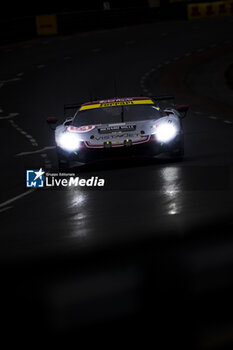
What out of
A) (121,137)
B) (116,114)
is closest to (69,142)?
(121,137)

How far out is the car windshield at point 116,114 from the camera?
1534cm

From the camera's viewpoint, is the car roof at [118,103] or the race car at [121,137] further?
the car roof at [118,103]

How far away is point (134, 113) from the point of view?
51.0 feet

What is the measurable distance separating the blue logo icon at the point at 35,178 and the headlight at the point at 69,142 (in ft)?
2.07

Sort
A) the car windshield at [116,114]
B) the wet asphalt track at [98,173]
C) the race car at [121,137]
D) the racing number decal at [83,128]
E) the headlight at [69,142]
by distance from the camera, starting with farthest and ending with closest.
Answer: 1. the car windshield at [116,114]
2. the racing number decal at [83,128]
3. the headlight at [69,142]
4. the race car at [121,137]
5. the wet asphalt track at [98,173]

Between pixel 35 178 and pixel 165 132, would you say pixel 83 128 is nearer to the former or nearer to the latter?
pixel 35 178

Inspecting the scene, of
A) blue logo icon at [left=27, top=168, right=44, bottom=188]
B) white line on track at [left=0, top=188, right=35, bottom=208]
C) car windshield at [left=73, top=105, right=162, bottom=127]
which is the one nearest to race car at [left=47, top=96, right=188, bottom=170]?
car windshield at [left=73, top=105, right=162, bottom=127]

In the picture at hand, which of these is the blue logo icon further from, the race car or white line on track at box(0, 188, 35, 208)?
white line on track at box(0, 188, 35, 208)

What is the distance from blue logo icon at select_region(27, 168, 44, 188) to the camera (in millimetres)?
14409

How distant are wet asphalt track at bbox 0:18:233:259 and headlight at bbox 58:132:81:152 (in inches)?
19.6

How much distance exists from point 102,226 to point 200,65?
29.3 meters

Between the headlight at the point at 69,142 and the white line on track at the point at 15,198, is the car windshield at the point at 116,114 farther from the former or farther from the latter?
the white line on track at the point at 15,198

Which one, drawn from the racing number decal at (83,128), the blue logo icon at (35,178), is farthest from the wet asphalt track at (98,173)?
the racing number decal at (83,128)

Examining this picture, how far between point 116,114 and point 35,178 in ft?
6.00
